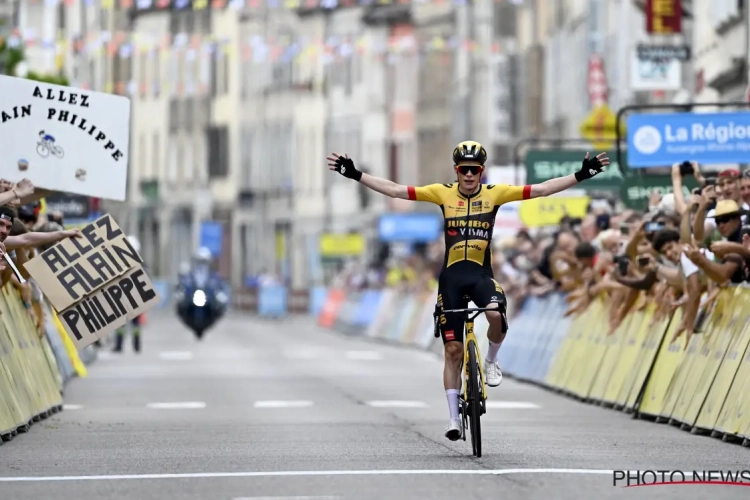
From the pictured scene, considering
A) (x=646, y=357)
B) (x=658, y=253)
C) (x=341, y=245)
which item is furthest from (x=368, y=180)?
(x=341, y=245)

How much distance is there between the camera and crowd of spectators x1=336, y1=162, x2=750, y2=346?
18062 millimetres

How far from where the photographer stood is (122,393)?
2488 cm

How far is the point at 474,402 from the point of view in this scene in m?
14.9

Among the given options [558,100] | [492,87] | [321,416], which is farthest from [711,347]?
[492,87]

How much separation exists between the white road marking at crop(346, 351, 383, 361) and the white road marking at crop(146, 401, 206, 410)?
13827 mm

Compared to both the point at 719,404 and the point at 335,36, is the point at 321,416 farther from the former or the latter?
the point at 335,36

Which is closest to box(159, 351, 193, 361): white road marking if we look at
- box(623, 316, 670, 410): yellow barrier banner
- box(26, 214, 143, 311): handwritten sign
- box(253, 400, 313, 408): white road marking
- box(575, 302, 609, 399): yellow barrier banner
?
box(575, 302, 609, 399): yellow barrier banner

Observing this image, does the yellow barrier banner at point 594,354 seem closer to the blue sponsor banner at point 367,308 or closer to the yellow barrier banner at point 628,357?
the yellow barrier banner at point 628,357

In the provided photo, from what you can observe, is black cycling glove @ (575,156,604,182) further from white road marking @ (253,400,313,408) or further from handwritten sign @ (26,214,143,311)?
white road marking @ (253,400,313,408)

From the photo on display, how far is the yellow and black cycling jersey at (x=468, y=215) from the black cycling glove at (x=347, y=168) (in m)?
0.37

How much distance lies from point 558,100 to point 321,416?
130 ft

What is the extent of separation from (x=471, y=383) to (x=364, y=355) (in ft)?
76.8

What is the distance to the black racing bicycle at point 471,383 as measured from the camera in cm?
1481

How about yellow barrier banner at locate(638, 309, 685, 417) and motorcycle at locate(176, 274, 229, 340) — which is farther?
motorcycle at locate(176, 274, 229, 340)
